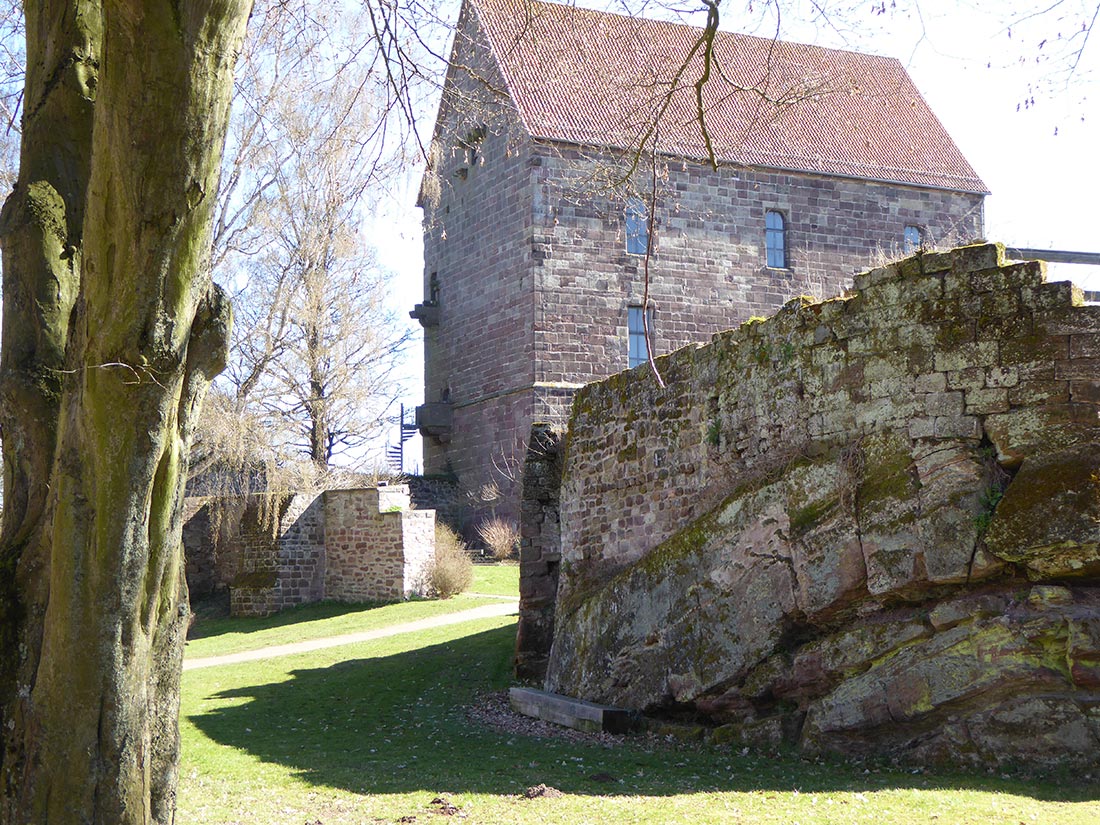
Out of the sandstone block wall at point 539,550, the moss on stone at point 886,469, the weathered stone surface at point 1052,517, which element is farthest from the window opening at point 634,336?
the weathered stone surface at point 1052,517

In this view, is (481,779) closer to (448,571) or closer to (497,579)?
(448,571)

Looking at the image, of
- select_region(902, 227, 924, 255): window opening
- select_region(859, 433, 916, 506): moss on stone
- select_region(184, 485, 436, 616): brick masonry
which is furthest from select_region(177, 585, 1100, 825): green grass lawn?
select_region(902, 227, 924, 255): window opening

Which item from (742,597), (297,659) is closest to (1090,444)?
(742,597)

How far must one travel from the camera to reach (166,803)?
5.14 m

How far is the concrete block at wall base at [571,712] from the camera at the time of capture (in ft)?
34.8

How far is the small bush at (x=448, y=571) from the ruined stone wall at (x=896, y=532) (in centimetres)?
1226

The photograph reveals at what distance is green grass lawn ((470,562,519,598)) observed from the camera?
23453mm

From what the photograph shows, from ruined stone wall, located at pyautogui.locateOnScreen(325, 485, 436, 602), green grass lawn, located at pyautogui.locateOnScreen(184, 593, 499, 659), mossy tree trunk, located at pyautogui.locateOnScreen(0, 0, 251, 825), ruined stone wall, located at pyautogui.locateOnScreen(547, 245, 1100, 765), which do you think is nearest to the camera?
mossy tree trunk, located at pyautogui.locateOnScreen(0, 0, 251, 825)

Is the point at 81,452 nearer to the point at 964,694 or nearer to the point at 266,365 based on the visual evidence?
the point at 964,694

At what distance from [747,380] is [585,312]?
16693mm

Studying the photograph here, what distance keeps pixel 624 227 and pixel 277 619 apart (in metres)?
10.9

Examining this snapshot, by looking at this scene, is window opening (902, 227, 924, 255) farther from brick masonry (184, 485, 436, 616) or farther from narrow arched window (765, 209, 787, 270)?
brick masonry (184, 485, 436, 616)

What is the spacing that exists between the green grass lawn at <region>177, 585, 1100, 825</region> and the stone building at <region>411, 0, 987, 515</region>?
14026mm

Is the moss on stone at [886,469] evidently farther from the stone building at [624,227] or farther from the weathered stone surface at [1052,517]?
the stone building at [624,227]
